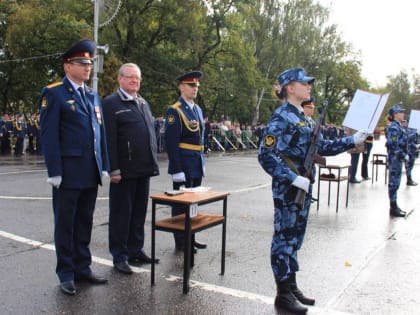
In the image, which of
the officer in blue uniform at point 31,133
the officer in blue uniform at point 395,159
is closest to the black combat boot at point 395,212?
the officer in blue uniform at point 395,159

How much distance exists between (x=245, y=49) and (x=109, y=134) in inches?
1347

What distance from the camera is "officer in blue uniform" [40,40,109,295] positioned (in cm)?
447

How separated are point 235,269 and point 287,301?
1.24 m

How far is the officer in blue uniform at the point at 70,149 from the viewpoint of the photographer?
447 cm

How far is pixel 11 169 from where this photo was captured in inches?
594

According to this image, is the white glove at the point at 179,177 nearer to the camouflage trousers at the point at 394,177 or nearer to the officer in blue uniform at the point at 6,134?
the camouflage trousers at the point at 394,177

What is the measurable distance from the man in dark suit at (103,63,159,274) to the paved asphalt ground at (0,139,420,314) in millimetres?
386

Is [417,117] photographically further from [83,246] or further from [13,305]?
[13,305]

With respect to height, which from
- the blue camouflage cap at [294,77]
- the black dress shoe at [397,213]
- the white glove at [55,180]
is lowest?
the black dress shoe at [397,213]

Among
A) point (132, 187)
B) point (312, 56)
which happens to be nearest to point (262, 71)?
point (312, 56)

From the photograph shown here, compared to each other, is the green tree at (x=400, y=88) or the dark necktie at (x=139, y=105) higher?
the green tree at (x=400, y=88)

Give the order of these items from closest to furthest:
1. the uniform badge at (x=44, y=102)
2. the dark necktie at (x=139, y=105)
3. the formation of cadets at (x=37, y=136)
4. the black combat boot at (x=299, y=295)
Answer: the black combat boot at (x=299, y=295) < the uniform badge at (x=44, y=102) < the dark necktie at (x=139, y=105) < the formation of cadets at (x=37, y=136)

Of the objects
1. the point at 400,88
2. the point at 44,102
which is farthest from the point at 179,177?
the point at 400,88

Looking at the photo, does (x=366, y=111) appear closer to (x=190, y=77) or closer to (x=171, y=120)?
(x=190, y=77)
